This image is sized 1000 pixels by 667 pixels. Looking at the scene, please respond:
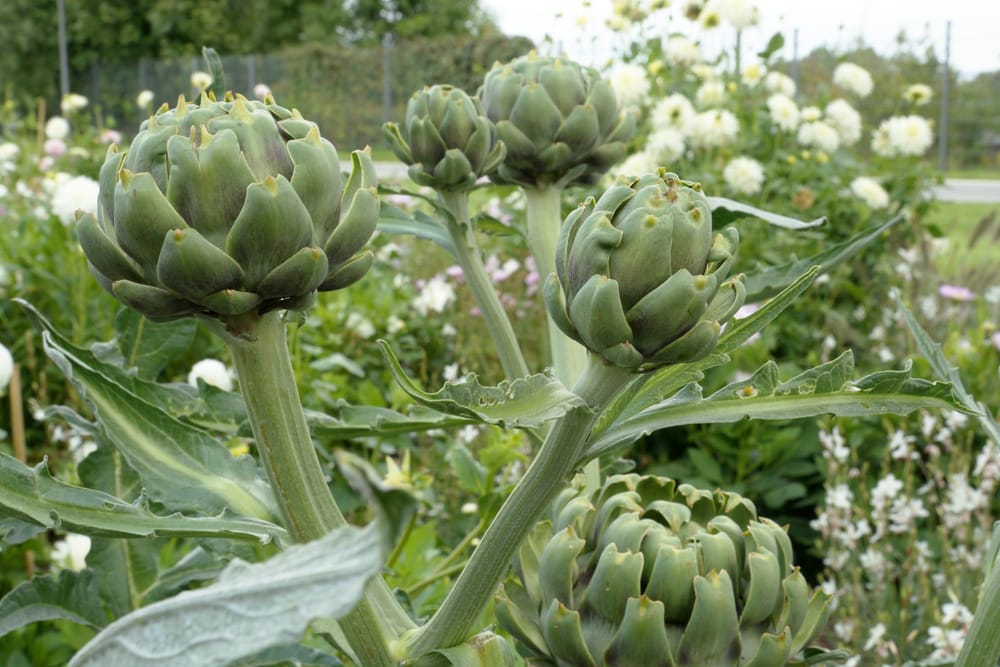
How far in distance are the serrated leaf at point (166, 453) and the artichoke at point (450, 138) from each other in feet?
0.87

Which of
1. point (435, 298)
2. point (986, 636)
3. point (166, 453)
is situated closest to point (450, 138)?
point (166, 453)

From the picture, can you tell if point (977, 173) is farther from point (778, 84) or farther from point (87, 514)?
point (87, 514)

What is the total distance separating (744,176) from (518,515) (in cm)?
225

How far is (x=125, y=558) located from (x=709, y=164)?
2.24 meters

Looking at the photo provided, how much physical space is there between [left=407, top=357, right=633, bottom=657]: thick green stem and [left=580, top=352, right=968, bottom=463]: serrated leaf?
15 millimetres

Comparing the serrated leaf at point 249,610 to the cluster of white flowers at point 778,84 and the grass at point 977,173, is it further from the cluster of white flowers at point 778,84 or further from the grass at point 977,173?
the grass at point 977,173

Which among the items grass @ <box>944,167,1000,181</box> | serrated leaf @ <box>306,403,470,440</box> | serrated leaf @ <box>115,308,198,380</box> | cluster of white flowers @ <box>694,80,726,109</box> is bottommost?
grass @ <box>944,167,1000,181</box>

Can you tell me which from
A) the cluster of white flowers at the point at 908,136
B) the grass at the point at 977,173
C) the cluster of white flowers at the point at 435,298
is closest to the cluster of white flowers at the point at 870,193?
the cluster of white flowers at the point at 908,136

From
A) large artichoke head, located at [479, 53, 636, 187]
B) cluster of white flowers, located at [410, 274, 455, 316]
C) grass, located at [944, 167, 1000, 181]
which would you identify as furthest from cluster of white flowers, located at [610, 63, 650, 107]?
grass, located at [944, 167, 1000, 181]

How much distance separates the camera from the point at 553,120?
0.72 metres

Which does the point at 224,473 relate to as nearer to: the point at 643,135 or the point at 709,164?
the point at 709,164

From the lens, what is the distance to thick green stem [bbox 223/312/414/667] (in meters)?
0.44

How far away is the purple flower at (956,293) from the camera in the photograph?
2.29 metres

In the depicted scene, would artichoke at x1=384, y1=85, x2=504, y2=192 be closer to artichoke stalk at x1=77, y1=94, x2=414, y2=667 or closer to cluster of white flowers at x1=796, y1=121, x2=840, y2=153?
artichoke stalk at x1=77, y1=94, x2=414, y2=667
